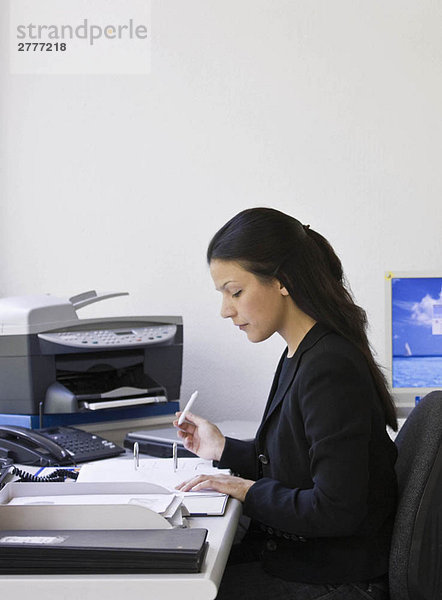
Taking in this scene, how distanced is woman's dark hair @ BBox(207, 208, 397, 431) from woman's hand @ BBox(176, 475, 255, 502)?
0.98 feet

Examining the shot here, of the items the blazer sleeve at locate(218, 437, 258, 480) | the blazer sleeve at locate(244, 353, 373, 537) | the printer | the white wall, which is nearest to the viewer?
the blazer sleeve at locate(244, 353, 373, 537)

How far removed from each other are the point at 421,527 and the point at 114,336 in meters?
1.05

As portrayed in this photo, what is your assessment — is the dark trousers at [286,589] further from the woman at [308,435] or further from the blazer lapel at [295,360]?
the blazer lapel at [295,360]

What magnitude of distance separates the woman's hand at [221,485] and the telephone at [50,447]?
423 millimetres

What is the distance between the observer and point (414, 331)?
94.5 inches

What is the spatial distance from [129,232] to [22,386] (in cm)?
77

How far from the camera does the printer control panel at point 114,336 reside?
6.98ft

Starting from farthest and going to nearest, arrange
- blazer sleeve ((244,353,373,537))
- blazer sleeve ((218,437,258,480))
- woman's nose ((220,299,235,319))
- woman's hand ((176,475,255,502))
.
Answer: blazer sleeve ((218,437,258,480)) → woman's nose ((220,299,235,319)) → woman's hand ((176,475,255,502)) → blazer sleeve ((244,353,373,537))

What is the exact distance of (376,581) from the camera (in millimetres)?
1479

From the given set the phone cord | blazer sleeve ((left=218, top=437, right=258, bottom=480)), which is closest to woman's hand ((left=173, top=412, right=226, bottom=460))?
blazer sleeve ((left=218, top=437, right=258, bottom=480))

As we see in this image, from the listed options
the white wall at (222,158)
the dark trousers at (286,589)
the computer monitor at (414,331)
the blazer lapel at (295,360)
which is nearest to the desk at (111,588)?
the dark trousers at (286,589)

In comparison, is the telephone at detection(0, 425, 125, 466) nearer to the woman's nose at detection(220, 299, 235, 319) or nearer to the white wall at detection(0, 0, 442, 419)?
the woman's nose at detection(220, 299, 235, 319)

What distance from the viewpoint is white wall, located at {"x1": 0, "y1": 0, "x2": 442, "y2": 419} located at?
105 inches

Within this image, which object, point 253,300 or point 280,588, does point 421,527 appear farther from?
point 253,300
